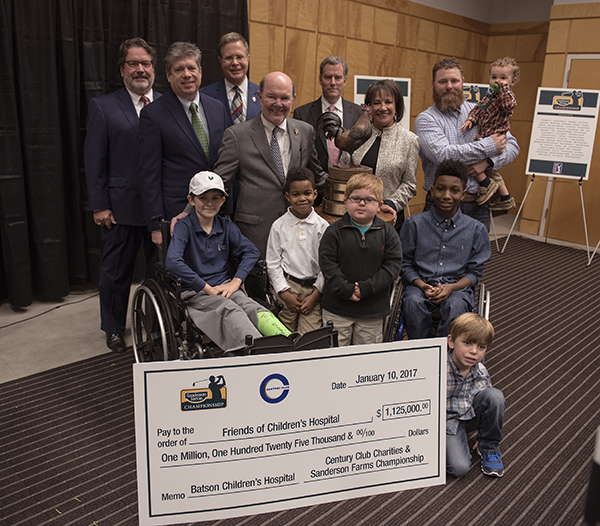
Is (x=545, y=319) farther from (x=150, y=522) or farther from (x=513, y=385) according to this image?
(x=150, y=522)

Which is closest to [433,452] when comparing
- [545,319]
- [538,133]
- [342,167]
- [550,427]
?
[550,427]

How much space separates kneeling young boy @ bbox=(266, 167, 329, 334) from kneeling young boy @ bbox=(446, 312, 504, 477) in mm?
696

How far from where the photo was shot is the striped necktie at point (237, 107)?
315cm

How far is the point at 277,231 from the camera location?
2.49 meters

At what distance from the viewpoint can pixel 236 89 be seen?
3.16 m

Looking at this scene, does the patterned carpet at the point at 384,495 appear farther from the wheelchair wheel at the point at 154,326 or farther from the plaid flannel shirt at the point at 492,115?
the plaid flannel shirt at the point at 492,115

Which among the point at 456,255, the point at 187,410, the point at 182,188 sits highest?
the point at 182,188

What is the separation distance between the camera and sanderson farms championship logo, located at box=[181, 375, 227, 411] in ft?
4.58

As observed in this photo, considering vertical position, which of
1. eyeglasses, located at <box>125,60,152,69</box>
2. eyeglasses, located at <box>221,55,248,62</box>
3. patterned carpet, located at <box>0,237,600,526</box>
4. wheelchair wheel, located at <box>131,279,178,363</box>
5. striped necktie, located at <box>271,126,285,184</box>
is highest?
eyeglasses, located at <box>221,55,248,62</box>

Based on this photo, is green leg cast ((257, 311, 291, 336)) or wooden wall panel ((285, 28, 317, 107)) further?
wooden wall panel ((285, 28, 317, 107))

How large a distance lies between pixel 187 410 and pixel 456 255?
1.65m

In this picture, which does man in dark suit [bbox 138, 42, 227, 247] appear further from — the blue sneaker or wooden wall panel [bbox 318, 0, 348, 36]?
wooden wall panel [bbox 318, 0, 348, 36]

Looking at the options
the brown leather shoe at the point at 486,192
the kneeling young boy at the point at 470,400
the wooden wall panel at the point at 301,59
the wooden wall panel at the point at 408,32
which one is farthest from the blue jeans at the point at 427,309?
the wooden wall panel at the point at 408,32

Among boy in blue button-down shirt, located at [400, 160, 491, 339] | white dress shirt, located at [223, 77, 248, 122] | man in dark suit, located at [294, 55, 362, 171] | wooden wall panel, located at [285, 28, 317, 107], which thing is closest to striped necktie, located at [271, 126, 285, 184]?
man in dark suit, located at [294, 55, 362, 171]
